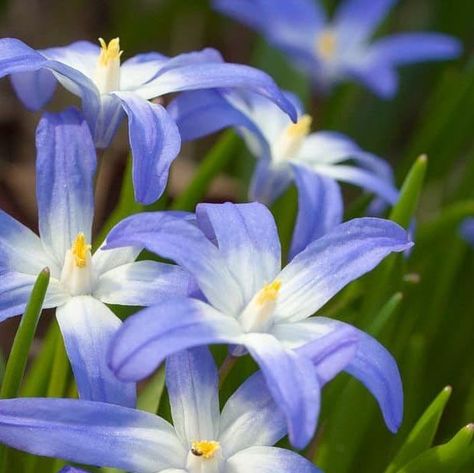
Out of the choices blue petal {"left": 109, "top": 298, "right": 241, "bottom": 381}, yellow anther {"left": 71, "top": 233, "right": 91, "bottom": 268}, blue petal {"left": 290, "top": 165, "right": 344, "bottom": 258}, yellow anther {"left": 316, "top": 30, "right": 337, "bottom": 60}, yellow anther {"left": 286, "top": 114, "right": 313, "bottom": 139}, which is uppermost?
blue petal {"left": 109, "top": 298, "right": 241, "bottom": 381}

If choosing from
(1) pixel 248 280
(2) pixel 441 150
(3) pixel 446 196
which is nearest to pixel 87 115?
(1) pixel 248 280

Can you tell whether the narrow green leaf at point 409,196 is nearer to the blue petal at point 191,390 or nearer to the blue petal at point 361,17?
the blue petal at point 191,390

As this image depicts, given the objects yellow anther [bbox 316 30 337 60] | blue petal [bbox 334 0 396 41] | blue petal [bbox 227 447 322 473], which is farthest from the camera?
blue petal [bbox 334 0 396 41]

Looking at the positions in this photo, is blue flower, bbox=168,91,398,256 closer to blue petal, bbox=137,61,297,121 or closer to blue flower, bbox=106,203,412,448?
blue petal, bbox=137,61,297,121

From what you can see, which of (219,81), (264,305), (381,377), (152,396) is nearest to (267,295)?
(264,305)

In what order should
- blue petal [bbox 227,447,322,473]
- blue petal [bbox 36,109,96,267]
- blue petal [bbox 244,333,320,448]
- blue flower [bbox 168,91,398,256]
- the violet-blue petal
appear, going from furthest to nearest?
the violet-blue petal < blue flower [bbox 168,91,398,256] < blue petal [bbox 36,109,96,267] < blue petal [bbox 227,447,322,473] < blue petal [bbox 244,333,320,448]

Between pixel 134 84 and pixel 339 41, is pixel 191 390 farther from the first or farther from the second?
pixel 339 41

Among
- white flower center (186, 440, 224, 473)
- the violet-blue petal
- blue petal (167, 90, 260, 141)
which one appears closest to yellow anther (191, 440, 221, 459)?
white flower center (186, 440, 224, 473)

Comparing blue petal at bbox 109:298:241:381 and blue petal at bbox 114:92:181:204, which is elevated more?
blue petal at bbox 114:92:181:204
